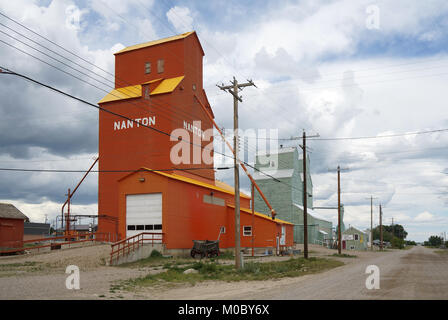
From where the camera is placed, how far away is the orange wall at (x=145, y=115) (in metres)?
37.0

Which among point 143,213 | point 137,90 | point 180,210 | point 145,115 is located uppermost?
point 137,90

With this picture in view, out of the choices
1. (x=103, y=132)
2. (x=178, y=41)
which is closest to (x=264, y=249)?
(x=103, y=132)

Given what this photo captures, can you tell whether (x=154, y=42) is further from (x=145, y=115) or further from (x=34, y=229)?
(x=34, y=229)

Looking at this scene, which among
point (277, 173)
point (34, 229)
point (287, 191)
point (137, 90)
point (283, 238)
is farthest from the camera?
point (34, 229)

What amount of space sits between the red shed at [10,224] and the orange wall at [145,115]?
1058cm

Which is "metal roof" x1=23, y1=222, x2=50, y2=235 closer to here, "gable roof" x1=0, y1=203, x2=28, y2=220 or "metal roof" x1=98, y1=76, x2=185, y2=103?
"gable roof" x1=0, y1=203, x2=28, y2=220

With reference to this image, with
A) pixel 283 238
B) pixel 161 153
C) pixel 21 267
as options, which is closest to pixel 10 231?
pixel 161 153

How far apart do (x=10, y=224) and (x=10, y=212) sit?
135 centimetres

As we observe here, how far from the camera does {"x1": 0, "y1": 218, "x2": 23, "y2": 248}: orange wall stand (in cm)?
3997

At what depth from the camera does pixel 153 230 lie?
104ft

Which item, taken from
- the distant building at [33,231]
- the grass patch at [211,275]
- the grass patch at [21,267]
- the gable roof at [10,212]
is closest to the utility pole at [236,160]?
the grass patch at [211,275]

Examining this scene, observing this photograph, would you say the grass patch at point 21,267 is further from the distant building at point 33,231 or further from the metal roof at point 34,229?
the metal roof at point 34,229

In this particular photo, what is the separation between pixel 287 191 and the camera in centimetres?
7106
